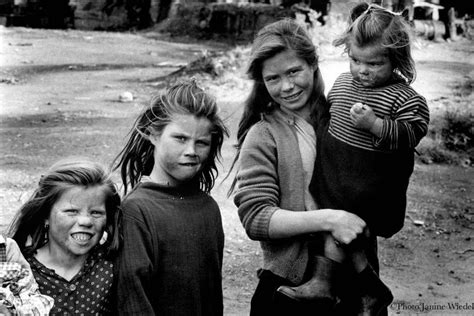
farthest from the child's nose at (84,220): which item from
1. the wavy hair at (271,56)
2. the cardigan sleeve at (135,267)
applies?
the wavy hair at (271,56)

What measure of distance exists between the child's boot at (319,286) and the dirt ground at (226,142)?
0.86m

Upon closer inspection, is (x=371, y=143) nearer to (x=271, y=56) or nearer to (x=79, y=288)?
(x=271, y=56)

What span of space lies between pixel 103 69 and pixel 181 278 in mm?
9932

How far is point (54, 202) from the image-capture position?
243 cm

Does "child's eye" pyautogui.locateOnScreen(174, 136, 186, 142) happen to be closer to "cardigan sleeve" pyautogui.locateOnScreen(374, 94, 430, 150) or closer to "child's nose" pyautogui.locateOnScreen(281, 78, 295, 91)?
"child's nose" pyautogui.locateOnScreen(281, 78, 295, 91)

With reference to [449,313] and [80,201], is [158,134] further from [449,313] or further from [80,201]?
[449,313]

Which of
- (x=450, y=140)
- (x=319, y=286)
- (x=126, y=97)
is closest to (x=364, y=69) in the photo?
(x=319, y=286)

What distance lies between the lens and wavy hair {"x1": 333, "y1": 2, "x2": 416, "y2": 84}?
2.35m

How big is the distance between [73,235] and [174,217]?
33 cm

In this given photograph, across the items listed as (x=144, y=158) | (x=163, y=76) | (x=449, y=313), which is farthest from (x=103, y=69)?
(x=144, y=158)

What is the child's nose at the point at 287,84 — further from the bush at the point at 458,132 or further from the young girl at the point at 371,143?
the bush at the point at 458,132

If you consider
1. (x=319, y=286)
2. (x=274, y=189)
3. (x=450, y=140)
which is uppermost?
(x=274, y=189)

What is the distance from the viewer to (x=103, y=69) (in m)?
12.0

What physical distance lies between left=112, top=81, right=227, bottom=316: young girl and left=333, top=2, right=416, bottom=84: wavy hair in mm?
552
